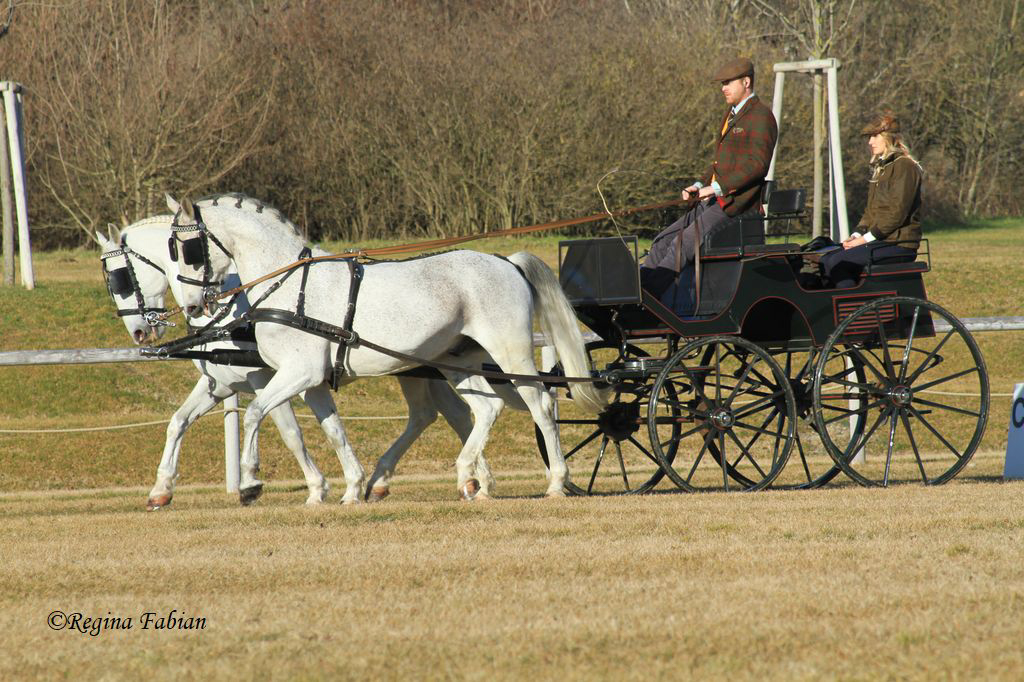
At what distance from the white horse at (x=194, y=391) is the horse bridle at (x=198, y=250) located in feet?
0.82

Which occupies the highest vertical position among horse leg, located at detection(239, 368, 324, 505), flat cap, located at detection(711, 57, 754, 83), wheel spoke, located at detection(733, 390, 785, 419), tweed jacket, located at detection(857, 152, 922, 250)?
flat cap, located at detection(711, 57, 754, 83)

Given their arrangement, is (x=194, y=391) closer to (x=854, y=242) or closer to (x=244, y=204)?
(x=244, y=204)

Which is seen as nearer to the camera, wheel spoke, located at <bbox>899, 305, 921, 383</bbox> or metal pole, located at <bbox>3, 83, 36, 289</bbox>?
wheel spoke, located at <bbox>899, 305, 921, 383</bbox>

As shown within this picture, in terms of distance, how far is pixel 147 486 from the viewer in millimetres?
12305

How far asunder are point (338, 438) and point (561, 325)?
62.7 inches

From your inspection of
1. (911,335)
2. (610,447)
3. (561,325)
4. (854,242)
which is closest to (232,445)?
(561,325)

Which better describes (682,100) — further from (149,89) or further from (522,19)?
(149,89)

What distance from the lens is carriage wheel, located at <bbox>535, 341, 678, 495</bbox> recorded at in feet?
31.2

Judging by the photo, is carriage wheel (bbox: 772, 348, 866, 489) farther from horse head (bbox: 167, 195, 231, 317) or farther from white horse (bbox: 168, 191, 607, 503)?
horse head (bbox: 167, 195, 231, 317)

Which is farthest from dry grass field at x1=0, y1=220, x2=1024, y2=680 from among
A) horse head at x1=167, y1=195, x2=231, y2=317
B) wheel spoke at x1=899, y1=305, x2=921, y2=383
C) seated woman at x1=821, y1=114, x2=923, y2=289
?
seated woman at x1=821, y1=114, x2=923, y2=289

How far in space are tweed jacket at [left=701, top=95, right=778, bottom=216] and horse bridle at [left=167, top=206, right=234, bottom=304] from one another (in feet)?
10.3

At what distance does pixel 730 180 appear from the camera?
8930mm

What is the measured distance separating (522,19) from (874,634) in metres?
30.7

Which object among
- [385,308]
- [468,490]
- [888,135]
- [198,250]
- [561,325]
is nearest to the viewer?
[385,308]
